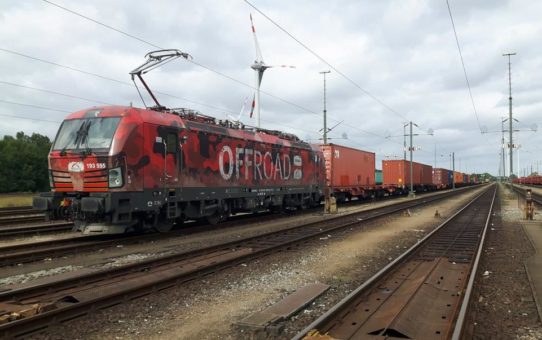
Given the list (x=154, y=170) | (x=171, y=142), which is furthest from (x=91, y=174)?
(x=171, y=142)

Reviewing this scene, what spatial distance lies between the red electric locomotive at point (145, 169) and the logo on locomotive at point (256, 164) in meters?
0.04

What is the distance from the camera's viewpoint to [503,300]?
7297 millimetres

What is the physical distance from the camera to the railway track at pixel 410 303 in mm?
5527

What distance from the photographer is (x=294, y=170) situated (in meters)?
22.5

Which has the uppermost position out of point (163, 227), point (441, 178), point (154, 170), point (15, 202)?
point (441, 178)

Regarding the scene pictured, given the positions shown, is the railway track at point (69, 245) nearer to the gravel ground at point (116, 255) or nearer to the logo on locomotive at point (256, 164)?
the gravel ground at point (116, 255)

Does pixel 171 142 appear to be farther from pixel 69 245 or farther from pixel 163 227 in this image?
pixel 69 245

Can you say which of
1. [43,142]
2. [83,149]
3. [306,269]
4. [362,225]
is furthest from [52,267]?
[43,142]

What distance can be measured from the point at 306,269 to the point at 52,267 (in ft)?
17.1

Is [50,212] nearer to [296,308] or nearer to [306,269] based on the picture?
[306,269]

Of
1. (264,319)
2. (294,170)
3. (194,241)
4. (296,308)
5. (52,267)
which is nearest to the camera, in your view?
(264,319)

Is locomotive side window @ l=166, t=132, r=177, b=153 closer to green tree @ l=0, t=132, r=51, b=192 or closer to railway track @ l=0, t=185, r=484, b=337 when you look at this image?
railway track @ l=0, t=185, r=484, b=337

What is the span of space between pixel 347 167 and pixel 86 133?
72.3ft

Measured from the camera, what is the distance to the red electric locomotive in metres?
12.0
